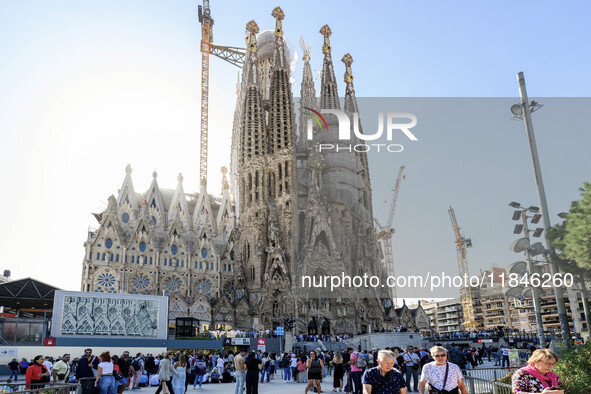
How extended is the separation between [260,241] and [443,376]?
48.1m

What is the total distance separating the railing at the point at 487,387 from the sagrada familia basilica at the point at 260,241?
4014 cm

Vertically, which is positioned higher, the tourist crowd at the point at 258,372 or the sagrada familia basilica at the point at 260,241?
the sagrada familia basilica at the point at 260,241

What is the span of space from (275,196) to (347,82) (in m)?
29.8

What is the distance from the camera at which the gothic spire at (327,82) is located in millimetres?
71562

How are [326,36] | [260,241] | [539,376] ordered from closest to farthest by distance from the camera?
[539,376] → [260,241] → [326,36]

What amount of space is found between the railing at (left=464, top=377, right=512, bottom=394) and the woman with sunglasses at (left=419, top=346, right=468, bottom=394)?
2.38m

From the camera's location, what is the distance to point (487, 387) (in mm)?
10352

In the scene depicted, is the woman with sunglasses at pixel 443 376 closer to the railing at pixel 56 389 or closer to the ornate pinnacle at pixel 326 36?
the railing at pixel 56 389

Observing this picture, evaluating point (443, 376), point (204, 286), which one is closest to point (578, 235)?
point (443, 376)

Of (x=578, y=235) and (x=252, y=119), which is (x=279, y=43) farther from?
(x=578, y=235)

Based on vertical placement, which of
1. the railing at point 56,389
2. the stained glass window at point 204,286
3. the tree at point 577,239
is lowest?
the railing at point 56,389

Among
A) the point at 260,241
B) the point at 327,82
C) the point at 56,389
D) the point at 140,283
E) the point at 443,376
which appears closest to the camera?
the point at 443,376

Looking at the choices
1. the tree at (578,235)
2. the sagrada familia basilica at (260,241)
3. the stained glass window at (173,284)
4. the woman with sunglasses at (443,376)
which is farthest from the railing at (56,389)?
the stained glass window at (173,284)

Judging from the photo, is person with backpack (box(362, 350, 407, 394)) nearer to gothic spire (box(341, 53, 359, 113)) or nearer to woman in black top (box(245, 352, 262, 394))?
woman in black top (box(245, 352, 262, 394))
